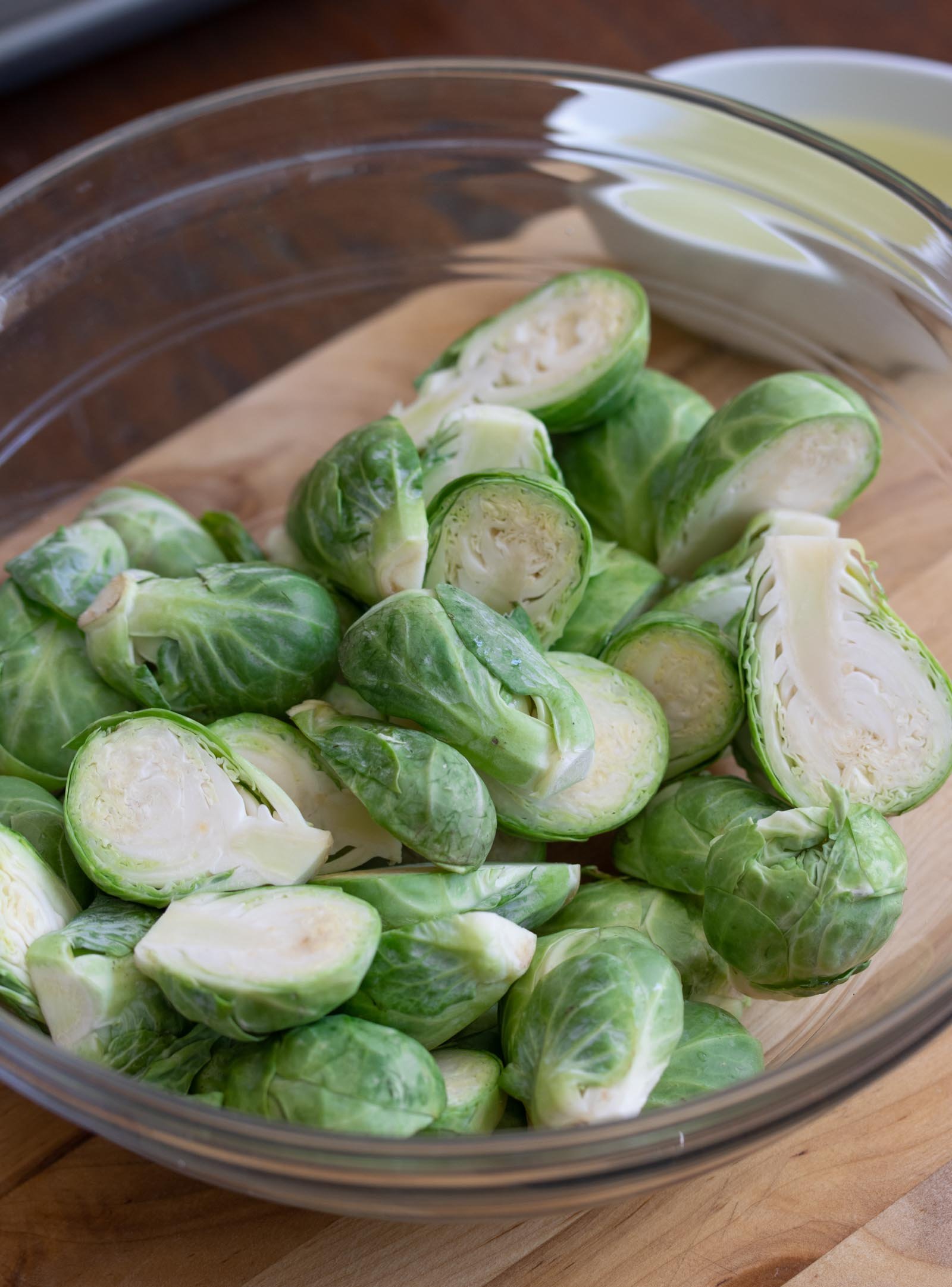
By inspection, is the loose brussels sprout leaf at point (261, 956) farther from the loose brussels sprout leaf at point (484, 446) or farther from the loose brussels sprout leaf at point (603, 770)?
the loose brussels sprout leaf at point (484, 446)

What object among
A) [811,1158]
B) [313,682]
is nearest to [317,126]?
[313,682]

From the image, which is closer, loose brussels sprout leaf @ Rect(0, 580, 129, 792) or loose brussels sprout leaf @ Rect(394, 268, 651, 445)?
loose brussels sprout leaf @ Rect(0, 580, 129, 792)

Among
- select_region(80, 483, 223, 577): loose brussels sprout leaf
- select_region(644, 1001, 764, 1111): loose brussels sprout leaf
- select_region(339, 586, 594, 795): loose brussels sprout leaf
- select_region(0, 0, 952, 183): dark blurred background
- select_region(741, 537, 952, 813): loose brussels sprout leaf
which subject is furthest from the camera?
select_region(0, 0, 952, 183): dark blurred background

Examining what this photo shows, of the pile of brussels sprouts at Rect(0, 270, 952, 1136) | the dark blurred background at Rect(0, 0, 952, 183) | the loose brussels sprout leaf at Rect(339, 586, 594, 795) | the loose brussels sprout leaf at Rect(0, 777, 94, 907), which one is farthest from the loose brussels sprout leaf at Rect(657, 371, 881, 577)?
the dark blurred background at Rect(0, 0, 952, 183)

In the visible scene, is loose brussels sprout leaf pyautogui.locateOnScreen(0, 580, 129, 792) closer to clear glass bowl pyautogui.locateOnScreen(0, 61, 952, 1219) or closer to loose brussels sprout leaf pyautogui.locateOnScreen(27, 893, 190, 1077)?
loose brussels sprout leaf pyautogui.locateOnScreen(27, 893, 190, 1077)

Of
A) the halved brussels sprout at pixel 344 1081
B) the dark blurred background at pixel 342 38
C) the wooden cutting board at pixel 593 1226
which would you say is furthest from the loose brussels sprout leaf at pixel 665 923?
the dark blurred background at pixel 342 38

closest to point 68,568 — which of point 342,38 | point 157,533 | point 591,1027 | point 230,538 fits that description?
point 157,533

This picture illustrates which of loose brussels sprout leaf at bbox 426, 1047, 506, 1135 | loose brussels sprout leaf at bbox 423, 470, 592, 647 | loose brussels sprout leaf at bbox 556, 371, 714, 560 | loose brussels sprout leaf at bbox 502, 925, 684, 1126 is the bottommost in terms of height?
loose brussels sprout leaf at bbox 426, 1047, 506, 1135
